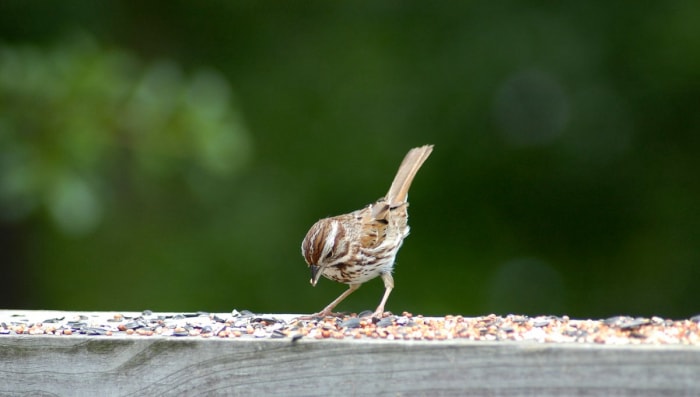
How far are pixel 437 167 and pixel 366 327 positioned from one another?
202 inches

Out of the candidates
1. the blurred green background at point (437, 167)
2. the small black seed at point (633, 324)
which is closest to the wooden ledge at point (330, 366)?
the small black seed at point (633, 324)

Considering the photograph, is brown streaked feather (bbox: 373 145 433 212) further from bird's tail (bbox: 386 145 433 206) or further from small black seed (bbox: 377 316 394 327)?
small black seed (bbox: 377 316 394 327)

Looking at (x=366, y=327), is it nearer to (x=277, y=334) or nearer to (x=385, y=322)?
(x=385, y=322)

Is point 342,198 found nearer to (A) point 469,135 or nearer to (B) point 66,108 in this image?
(A) point 469,135

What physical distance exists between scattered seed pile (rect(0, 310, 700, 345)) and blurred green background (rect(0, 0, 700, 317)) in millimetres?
4207

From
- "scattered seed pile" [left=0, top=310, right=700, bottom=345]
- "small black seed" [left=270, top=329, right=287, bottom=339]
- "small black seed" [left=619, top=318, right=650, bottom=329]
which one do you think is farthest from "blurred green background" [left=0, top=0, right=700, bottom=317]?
"small black seed" [left=619, top=318, right=650, bottom=329]

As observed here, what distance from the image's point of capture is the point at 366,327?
10.9 feet

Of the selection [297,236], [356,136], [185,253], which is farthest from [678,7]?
[185,253]

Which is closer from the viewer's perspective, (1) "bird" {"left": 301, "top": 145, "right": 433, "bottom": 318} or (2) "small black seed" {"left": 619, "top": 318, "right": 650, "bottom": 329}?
(2) "small black seed" {"left": 619, "top": 318, "right": 650, "bottom": 329}

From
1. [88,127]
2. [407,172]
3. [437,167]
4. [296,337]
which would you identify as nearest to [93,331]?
[296,337]

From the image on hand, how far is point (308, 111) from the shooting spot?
8.61m

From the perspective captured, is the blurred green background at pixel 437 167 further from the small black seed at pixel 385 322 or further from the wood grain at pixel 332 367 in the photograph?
the wood grain at pixel 332 367

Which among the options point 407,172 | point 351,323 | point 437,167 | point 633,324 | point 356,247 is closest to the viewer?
point 633,324

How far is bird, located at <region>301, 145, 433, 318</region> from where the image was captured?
459 cm
